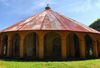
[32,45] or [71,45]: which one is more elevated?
[32,45]

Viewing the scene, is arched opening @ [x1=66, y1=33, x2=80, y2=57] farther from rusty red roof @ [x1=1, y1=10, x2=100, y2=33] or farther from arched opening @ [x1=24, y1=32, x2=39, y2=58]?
arched opening @ [x1=24, y1=32, x2=39, y2=58]

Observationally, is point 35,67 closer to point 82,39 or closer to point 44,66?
Result: point 44,66

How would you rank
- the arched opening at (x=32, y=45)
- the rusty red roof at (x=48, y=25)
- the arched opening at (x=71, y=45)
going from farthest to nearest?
the arched opening at (x=71, y=45), the arched opening at (x=32, y=45), the rusty red roof at (x=48, y=25)

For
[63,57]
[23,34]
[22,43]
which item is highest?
[23,34]

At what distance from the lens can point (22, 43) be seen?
10891mm

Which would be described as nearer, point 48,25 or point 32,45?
point 48,25

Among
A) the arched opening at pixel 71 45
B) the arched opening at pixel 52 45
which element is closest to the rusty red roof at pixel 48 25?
the arched opening at pixel 52 45

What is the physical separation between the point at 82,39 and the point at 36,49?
6121 mm

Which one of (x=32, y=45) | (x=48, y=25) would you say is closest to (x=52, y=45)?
(x=32, y=45)

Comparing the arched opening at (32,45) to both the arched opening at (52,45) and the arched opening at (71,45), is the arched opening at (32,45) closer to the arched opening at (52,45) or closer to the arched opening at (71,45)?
the arched opening at (52,45)

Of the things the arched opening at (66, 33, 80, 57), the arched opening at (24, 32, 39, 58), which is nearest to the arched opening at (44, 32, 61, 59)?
the arched opening at (24, 32, 39, 58)

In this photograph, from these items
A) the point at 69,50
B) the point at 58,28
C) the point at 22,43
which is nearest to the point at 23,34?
the point at 22,43

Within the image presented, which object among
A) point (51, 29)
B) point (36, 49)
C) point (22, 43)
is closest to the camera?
point (51, 29)

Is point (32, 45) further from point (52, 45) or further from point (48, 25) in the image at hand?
point (48, 25)
